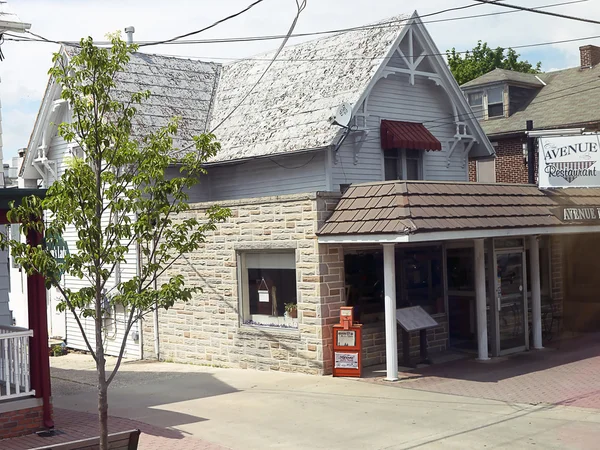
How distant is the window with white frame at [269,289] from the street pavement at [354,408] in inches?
43.8

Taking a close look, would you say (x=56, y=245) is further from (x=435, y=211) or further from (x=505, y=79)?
(x=505, y=79)

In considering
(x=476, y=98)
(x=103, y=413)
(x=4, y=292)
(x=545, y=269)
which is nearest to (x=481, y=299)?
(x=545, y=269)

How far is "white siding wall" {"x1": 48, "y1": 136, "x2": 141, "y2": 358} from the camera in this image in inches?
766

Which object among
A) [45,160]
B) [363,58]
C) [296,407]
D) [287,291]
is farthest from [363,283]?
[45,160]

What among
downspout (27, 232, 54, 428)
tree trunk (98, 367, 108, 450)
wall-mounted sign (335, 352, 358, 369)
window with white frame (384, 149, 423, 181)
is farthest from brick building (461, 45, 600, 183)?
tree trunk (98, 367, 108, 450)

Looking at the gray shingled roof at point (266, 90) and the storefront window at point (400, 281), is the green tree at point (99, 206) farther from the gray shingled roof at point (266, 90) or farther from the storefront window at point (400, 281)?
the gray shingled roof at point (266, 90)

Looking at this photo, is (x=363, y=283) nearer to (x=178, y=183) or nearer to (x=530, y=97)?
(x=178, y=183)

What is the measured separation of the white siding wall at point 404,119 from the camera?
19.0 m

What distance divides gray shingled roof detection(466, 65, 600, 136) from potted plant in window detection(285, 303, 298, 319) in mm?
15690

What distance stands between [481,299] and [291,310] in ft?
12.5

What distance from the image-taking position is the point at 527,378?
14.1 meters

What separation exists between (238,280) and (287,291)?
1.29 meters

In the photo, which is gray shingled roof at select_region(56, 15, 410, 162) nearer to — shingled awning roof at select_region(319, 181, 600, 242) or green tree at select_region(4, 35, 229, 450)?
shingled awning roof at select_region(319, 181, 600, 242)

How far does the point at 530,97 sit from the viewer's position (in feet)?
104
